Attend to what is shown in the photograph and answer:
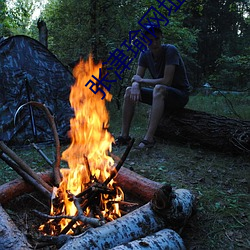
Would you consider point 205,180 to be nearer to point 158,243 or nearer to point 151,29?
point 158,243

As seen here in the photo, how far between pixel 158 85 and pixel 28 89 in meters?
2.36

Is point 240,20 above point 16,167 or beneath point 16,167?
above

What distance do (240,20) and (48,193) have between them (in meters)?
18.4

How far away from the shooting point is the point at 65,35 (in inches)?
282

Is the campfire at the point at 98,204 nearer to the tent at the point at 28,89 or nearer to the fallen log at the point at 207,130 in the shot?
the fallen log at the point at 207,130

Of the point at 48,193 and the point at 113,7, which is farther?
the point at 113,7

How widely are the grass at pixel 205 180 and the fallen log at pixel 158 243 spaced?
276mm

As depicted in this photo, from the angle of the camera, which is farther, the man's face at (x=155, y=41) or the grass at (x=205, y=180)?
the man's face at (x=155, y=41)

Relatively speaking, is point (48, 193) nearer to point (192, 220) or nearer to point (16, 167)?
point (16, 167)

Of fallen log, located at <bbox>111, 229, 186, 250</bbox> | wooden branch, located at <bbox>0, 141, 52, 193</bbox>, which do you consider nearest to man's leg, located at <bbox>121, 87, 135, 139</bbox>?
wooden branch, located at <bbox>0, 141, 52, 193</bbox>

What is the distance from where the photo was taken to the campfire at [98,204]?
5.55 feet

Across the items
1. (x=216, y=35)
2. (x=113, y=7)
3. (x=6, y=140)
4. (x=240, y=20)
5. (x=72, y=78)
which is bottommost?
(x=6, y=140)

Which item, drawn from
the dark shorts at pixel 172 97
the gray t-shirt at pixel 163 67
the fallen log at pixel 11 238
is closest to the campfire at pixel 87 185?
the fallen log at pixel 11 238

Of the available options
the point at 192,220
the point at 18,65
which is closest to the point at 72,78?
the point at 18,65
